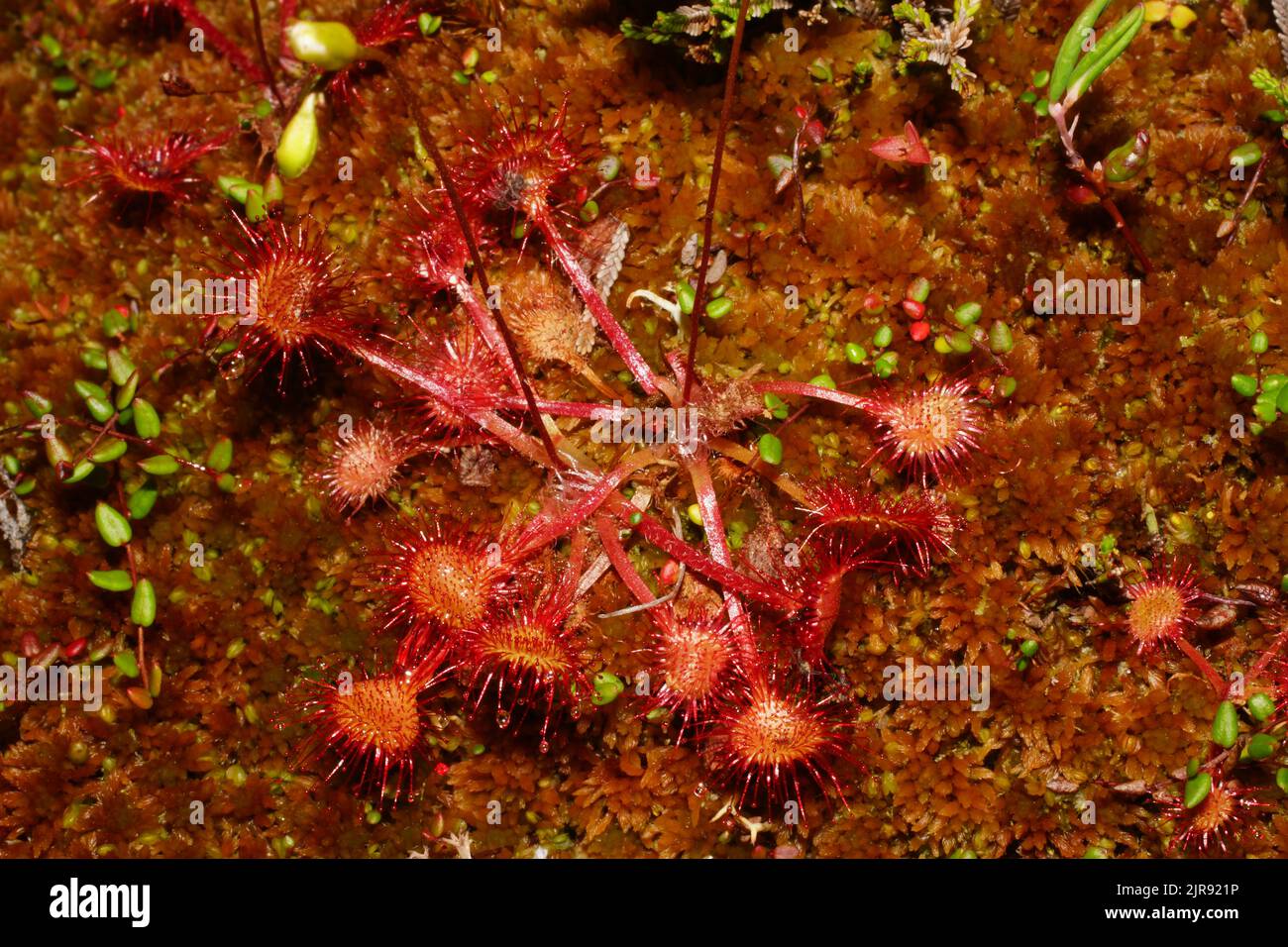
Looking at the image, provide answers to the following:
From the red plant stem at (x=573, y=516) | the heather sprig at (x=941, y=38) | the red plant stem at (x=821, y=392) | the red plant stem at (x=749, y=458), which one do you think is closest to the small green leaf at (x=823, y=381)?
the red plant stem at (x=821, y=392)

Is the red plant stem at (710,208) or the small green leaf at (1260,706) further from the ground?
the red plant stem at (710,208)

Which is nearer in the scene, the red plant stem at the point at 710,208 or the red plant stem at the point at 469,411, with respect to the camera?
the red plant stem at the point at 710,208

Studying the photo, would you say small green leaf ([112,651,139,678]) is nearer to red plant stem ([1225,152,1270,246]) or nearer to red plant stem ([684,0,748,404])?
red plant stem ([684,0,748,404])

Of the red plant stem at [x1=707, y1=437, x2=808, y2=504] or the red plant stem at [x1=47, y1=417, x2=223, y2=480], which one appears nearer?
the red plant stem at [x1=707, y1=437, x2=808, y2=504]

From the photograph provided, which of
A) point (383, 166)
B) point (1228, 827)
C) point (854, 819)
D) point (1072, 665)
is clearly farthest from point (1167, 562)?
point (383, 166)

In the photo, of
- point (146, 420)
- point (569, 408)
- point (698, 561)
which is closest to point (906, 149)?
point (569, 408)

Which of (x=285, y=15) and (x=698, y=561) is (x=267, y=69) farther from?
(x=698, y=561)

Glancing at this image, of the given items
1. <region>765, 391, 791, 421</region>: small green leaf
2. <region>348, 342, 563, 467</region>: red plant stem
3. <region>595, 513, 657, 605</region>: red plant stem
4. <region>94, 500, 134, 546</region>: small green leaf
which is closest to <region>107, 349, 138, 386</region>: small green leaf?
<region>94, 500, 134, 546</region>: small green leaf

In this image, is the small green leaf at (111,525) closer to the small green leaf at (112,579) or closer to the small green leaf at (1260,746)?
the small green leaf at (112,579)
